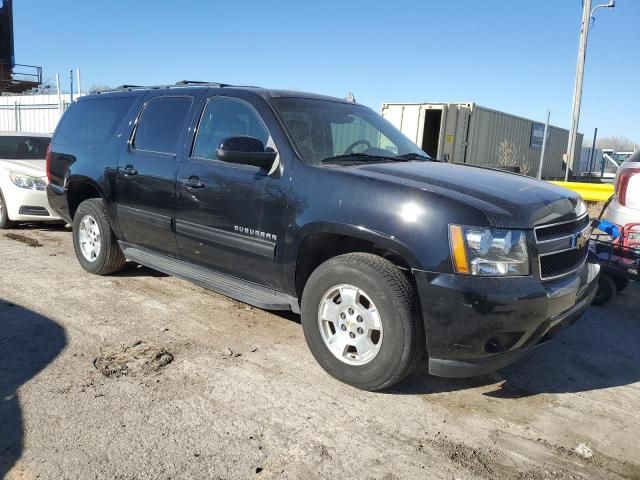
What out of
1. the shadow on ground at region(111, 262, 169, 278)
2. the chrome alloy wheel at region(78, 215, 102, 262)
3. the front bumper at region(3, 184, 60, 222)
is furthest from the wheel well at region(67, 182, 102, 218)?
the front bumper at region(3, 184, 60, 222)

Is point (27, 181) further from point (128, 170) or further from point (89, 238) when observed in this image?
point (128, 170)

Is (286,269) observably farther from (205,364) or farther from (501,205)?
(501,205)

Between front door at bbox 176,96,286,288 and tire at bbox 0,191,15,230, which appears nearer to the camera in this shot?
front door at bbox 176,96,286,288

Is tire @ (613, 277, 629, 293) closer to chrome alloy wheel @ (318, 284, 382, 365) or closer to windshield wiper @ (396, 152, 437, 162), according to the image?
windshield wiper @ (396, 152, 437, 162)

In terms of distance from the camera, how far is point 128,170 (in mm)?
4738

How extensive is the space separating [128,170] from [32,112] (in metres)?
19.9

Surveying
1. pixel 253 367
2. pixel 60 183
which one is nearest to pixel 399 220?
pixel 253 367

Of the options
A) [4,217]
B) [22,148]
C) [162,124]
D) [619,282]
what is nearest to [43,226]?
[4,217]

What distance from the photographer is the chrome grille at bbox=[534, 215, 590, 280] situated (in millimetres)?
3004

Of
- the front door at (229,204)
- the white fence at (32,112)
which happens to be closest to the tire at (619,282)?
the front door at (229,204)

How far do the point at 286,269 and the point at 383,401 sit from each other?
1.07 meters

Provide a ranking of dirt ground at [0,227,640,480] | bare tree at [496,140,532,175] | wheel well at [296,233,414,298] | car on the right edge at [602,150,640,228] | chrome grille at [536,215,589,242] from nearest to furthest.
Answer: dirt ground at [0,227,640,480]
chrome grille at [536,215,589,242]
wheel well at [296,233,414,298]
car on the right edge at [602,150,640,228]
bare tree at [496,140,532,175]

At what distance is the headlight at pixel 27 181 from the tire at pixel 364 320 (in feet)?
19.2

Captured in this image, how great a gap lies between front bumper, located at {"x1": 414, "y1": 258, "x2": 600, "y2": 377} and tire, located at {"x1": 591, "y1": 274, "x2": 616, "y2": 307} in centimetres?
248
